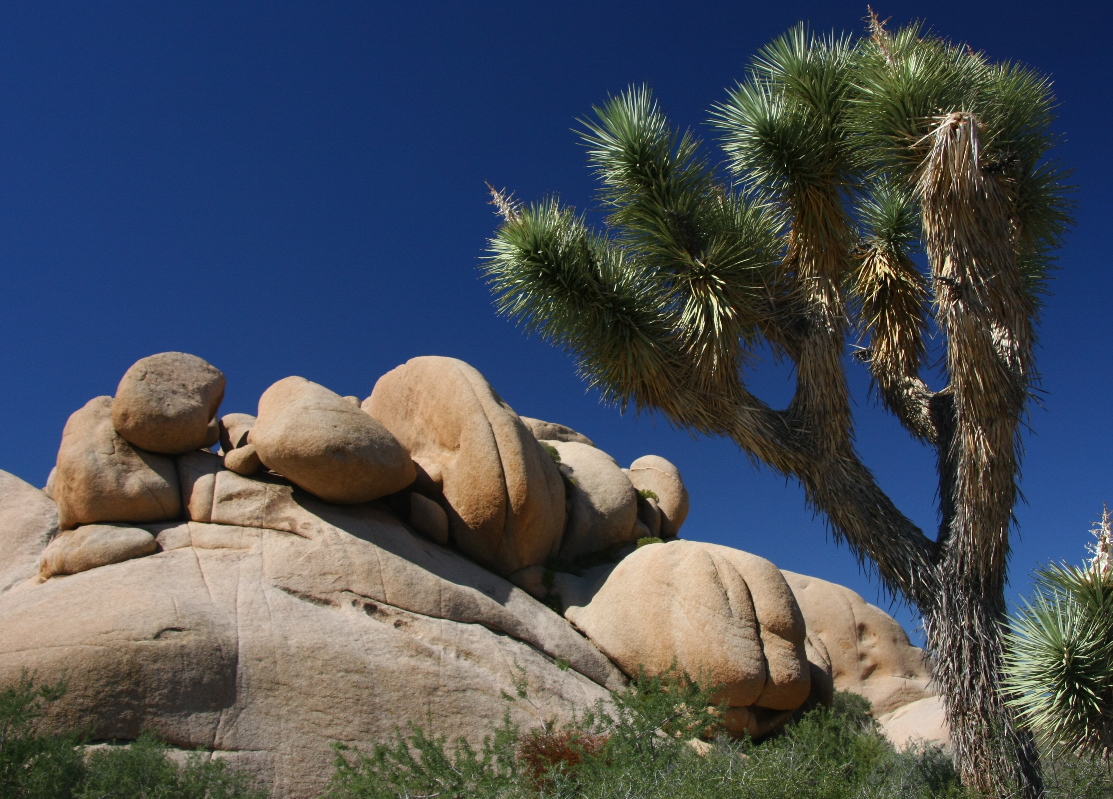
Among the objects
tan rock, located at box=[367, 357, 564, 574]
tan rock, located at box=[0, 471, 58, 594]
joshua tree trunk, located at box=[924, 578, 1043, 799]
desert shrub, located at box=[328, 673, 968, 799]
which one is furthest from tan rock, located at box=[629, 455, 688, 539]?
tan rock, located at box=[0, 471, 58, 594]

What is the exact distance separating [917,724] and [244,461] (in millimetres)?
11598

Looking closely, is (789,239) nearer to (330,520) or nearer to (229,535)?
(330,520)

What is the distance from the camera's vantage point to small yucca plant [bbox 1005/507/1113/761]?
7102mm

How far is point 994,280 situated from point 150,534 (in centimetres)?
1014

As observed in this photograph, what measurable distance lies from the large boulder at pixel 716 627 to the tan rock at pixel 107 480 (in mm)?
5807

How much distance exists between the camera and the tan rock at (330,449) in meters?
11.2

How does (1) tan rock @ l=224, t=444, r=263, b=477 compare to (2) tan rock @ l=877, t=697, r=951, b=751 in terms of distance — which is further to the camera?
(2) tan rock @ l=877, t=697, r=951, b=751

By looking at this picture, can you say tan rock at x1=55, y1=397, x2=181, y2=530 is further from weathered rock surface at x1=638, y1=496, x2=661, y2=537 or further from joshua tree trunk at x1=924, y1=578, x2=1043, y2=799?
joshua tree trunk at x1=924, y1=578, x2=1043, y2=799

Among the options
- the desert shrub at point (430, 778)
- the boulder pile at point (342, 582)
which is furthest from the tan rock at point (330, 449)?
the desert shrub at point (430, 778)

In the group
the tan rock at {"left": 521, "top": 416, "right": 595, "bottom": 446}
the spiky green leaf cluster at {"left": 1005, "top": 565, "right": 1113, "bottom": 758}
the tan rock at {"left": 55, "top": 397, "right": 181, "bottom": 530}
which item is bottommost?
the spiky green leaf cluster at {"left": 1005, "top": 565, "right": 1113, "bottom": 758}

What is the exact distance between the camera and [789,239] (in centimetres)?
1112

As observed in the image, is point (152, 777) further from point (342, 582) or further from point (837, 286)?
point (837, 286)

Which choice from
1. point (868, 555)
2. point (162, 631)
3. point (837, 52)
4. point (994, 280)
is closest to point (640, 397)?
point (868, 555)

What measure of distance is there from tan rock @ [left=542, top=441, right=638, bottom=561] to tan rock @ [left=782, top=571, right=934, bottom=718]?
16.8ft
